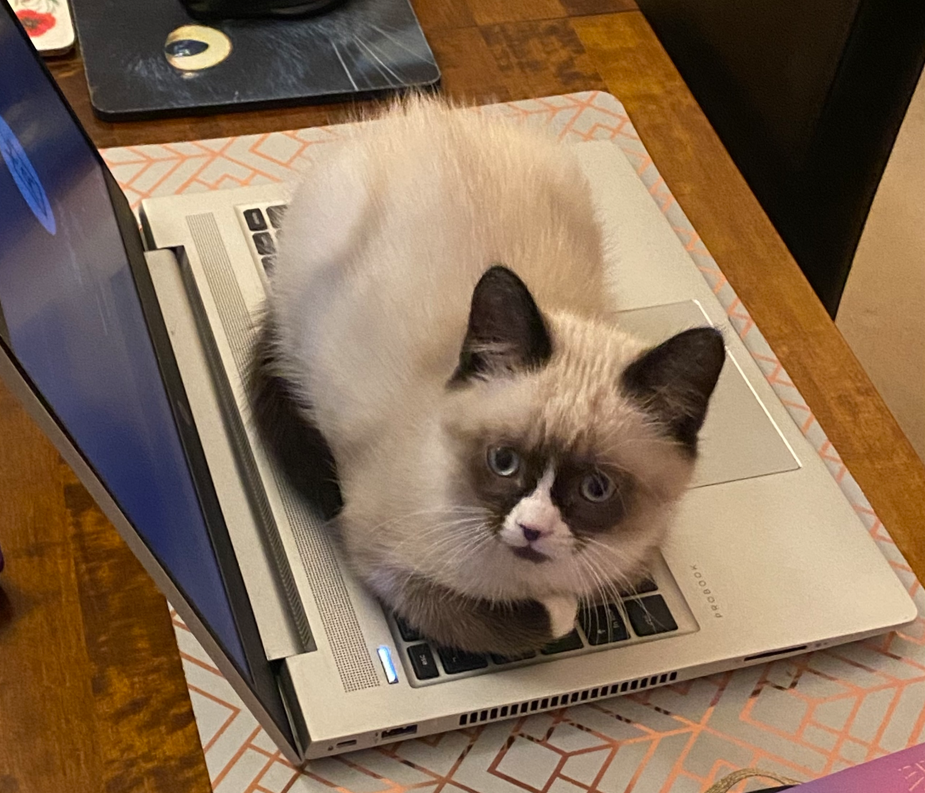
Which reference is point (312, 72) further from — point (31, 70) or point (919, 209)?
point (919, 209)

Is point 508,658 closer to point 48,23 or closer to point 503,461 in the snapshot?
point 503,461

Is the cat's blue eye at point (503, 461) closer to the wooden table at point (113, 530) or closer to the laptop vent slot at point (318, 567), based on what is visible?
the laptop vent slot at point (318, 567)

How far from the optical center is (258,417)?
86 centimetres

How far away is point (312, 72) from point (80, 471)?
31.5 inches

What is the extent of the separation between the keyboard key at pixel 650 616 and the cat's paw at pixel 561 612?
0.14 feet

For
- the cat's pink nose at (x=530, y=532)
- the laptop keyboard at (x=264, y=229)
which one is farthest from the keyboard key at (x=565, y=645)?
the laptop keyboard at (x=264, y=229)

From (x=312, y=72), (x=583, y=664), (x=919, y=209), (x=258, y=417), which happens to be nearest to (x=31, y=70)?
(x=258, y=417)

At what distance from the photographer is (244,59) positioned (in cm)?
118

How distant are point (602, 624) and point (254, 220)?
0.52m

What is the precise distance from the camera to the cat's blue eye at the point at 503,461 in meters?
0.72

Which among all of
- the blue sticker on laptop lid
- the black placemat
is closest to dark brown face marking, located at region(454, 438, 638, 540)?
the blue sticker on laptop lid

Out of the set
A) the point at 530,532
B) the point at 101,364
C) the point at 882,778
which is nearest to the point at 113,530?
the point at 101,364

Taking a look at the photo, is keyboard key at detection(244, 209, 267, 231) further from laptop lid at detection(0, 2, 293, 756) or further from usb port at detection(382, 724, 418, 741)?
usb port at detection(382, 724, 418, 741)

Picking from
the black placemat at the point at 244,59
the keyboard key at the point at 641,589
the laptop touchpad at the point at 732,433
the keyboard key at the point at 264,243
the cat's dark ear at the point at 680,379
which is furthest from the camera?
the black placemat at the point at 244,59
